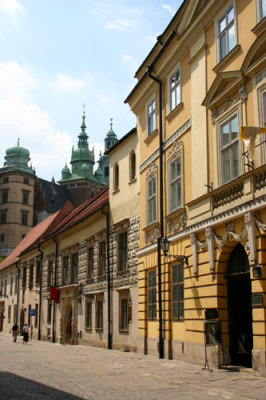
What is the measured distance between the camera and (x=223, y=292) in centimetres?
1415

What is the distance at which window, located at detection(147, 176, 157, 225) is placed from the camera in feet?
65.0

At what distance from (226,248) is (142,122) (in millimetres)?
9344

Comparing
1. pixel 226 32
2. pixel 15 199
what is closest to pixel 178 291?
pixel 226 32

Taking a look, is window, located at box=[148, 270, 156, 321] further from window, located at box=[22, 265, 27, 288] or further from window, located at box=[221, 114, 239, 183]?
window, located at box=[22, 265, 27, 288]

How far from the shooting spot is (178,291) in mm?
17016

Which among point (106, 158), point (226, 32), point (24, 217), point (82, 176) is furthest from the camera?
point (106, 158)

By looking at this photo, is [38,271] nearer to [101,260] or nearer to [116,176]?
[101,260]

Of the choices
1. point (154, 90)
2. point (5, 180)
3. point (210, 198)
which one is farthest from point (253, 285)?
point (5, 180)

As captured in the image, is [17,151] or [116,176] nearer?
[116,176]

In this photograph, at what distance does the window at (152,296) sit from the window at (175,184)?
3.24 m

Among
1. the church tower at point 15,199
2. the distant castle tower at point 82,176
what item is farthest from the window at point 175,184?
the distant castle tower at point 82,176

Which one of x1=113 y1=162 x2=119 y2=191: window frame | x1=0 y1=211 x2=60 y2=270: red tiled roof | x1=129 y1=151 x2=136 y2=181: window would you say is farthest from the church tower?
x1=129 y1=151 x2=136 y2=181: window

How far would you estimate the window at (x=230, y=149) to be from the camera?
528 inches

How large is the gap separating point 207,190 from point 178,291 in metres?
4.02
